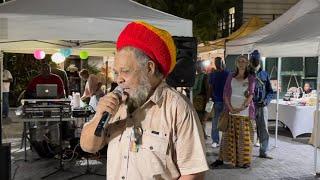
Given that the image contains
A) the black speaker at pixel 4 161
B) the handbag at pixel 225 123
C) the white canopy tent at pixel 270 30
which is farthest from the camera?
the white canopy tent at pixel 270 30

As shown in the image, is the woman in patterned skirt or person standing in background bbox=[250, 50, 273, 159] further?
person standing in background bbox=[250, 50, 273, 159]

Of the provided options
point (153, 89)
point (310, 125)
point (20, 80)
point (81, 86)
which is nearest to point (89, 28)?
point (153, 89)

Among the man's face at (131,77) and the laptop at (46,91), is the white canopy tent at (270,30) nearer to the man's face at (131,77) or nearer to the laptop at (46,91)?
the laptop at (46,91)

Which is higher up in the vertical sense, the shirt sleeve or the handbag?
the shirt sleeve

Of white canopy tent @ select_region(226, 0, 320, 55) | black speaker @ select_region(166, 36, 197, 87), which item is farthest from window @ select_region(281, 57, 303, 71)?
black speaker @ select_region(166, 36, 197, 87)

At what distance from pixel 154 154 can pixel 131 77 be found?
324mm

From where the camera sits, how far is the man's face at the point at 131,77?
183cm

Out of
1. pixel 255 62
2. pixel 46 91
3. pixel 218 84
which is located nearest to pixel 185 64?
pixel 255 62

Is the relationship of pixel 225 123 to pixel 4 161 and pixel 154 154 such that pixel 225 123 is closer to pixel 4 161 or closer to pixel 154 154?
pixel 4 161

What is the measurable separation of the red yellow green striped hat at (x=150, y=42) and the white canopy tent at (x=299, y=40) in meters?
4.46

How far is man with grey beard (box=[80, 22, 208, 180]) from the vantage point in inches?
72.1

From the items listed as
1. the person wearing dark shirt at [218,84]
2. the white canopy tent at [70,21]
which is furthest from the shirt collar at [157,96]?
the person wearing dark shirt at [218,84]

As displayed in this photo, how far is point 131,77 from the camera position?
1830 millimetres

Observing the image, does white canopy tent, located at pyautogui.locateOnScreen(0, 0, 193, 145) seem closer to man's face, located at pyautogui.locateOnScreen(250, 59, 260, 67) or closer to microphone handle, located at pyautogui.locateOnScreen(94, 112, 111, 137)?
man's face, located at pyautogui.locateOnScreen(250, 59, 260, 67)
